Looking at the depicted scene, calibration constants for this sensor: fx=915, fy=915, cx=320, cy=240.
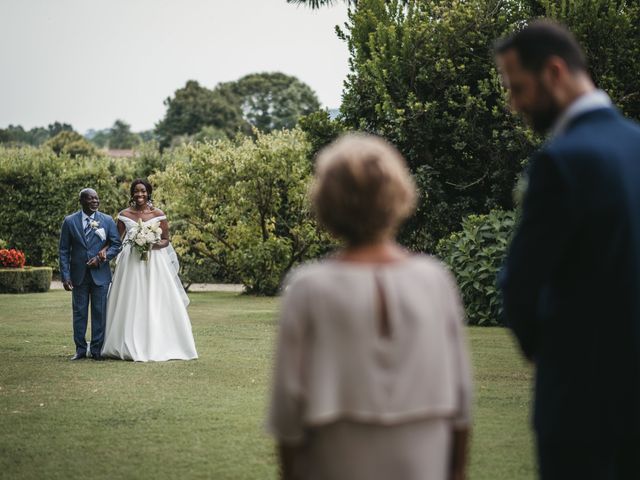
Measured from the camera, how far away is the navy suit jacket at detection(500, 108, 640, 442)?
9.76ft

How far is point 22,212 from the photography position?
33031 mm

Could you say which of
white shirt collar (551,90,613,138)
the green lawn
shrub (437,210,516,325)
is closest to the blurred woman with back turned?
white shirt collar (551,90,613,138)

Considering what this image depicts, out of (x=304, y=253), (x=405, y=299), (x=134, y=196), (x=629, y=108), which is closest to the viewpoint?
(x=405, y=299)

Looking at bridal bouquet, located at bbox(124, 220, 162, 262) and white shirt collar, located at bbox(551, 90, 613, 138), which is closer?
white shirt collar, located at bbox(551, 90, 613, 138)

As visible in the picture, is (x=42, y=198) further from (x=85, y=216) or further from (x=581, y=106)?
(x=581, y=106)

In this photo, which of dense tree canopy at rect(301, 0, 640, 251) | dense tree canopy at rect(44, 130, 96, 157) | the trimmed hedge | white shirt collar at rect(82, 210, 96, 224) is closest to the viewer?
white shirt collar at rect(82, 210, 96, 224)

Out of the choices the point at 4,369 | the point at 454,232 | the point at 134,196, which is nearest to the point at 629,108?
the point at 454,232

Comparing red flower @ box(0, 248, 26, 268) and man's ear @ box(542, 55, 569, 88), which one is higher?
man's ear @ box(542, 55, 569, 88)

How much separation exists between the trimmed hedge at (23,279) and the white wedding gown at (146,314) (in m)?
16.7

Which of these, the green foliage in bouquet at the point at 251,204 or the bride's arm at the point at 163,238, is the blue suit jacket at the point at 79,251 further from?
the green foliage in bouquet at the point at 251,204

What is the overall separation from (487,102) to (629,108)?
3.24m

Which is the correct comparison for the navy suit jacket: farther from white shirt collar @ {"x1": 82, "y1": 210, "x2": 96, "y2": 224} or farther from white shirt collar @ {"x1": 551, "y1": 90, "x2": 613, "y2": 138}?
white shirt collar @ {"x1": 82, "y1": 210, "x2": 96, "y2": 224}

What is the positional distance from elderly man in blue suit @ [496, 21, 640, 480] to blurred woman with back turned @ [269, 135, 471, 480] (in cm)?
36

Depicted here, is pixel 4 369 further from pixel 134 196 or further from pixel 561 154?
pixel 561 154
